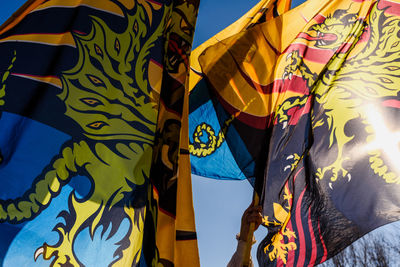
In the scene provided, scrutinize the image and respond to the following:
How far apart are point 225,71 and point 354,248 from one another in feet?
10.1

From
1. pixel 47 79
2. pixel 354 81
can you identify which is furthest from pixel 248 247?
pixel 47 79

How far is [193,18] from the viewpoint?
271cm

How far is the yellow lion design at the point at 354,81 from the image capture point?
229 cm

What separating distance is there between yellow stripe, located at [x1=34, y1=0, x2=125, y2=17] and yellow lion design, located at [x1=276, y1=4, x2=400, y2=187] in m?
1.27

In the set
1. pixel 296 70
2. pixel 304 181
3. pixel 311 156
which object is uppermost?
pixel 296 70

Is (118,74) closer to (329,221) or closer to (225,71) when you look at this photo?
(225,71)

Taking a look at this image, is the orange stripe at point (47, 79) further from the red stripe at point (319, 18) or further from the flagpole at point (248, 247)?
the red stripe at point (319, 18)

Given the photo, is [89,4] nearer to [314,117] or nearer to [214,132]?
[214,132]

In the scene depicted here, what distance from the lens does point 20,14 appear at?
2.47 metres

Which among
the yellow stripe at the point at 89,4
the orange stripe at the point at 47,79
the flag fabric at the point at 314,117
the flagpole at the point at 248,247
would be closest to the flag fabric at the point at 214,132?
the flag fabric at the point at 314,117

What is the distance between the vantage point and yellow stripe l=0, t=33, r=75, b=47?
2285 mm

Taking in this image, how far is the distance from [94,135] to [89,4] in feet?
3.01

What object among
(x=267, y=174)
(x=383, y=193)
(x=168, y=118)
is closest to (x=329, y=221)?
→ (x=383, y=193)

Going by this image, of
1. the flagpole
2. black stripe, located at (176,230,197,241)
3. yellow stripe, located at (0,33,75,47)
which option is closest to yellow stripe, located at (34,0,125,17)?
yellow stripe, located at (0,33,75,47)
